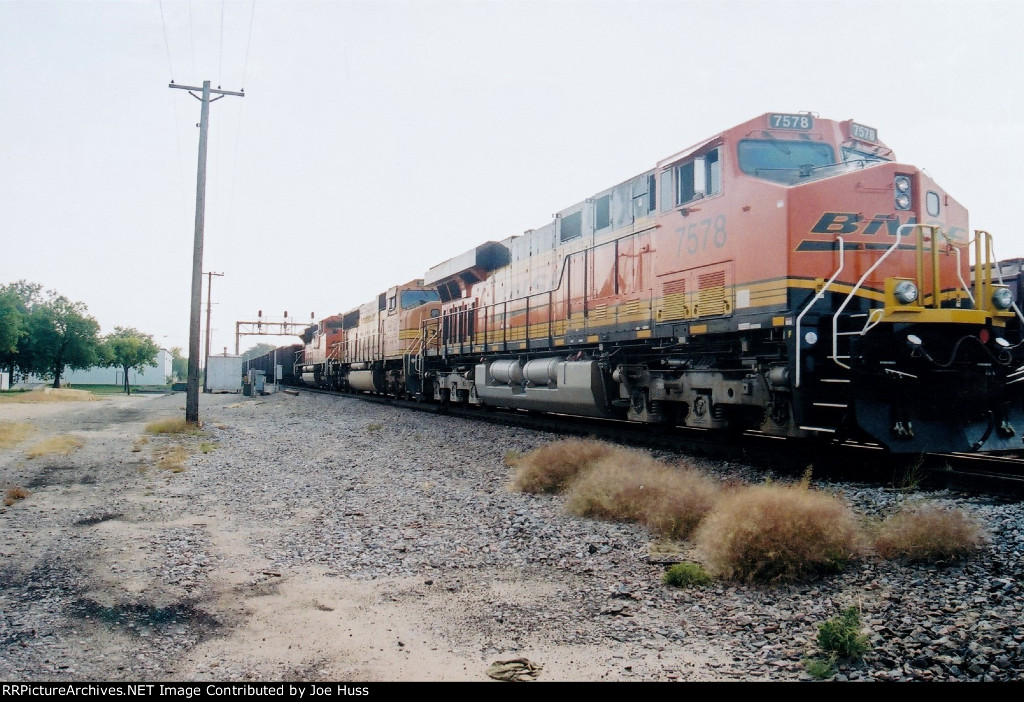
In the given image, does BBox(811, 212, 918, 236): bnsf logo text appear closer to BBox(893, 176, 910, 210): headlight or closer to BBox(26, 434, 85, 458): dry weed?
BBox(893, 176, 910, 210): headlight

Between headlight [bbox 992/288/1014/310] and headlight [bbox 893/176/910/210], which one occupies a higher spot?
headlight [bbox 893/176/910/210]

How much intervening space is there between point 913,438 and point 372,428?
10.3 metres

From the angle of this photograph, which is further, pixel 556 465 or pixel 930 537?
pixel 556 465

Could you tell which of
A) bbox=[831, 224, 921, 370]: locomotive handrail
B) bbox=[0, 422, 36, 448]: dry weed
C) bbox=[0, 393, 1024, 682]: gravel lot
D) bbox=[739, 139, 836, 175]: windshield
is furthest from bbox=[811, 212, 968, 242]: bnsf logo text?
A: bbox=[0, 422, 36, 448]: dry weed

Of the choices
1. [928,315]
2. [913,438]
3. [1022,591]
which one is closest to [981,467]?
[913,438]

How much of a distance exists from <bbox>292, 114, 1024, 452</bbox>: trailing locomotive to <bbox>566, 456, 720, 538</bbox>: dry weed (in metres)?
1.52

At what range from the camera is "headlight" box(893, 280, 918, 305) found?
7.13 m

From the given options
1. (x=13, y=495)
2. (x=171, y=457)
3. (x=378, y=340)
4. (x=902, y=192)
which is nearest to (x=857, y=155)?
(x=902, y=192)

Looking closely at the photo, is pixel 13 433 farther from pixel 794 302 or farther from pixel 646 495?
pixel 794 302

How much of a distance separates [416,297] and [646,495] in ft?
57.8

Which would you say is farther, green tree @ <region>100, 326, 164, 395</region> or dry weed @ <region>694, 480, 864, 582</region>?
green tree @ <region>100, 326, 164, 395</region>

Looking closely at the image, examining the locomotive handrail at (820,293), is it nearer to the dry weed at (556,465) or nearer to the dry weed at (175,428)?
the dry weed at (556,465)

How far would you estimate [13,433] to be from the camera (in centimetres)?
1517

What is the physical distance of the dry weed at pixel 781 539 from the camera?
4582mm
